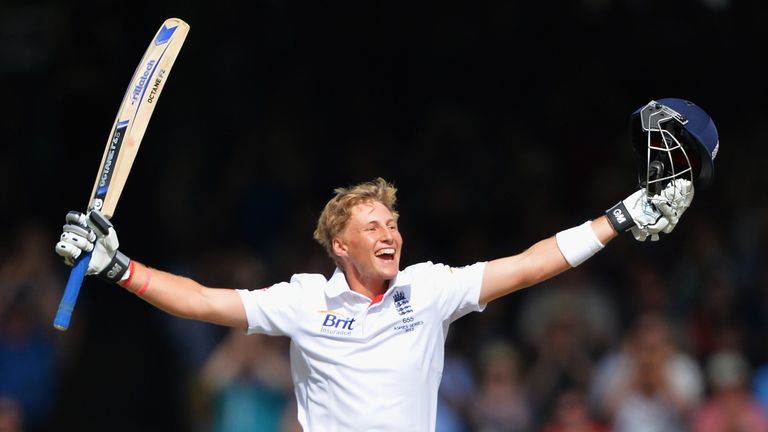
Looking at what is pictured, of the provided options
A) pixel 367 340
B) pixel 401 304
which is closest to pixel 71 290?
pixel 367 340

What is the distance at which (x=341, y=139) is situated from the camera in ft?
34.2

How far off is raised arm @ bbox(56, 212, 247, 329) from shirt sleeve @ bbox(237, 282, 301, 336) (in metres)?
0.03

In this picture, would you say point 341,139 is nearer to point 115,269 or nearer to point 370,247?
point 370,247

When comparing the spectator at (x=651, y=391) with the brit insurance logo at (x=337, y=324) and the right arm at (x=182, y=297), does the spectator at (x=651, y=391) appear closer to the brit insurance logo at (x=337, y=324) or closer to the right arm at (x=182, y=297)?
the brit insurance logo at (x=337, y=324)

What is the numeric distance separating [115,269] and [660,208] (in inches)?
75.0

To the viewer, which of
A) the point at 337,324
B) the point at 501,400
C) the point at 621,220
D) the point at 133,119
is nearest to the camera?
the point at 337,324

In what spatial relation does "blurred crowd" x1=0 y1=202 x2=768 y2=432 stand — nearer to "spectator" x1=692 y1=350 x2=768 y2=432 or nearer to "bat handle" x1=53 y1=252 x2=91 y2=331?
"spectator" x1=692 y1=350 x2=768 y2=432

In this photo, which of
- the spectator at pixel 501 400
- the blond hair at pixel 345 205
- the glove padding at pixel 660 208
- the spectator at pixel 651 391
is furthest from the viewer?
the spectator at pixel 501 400

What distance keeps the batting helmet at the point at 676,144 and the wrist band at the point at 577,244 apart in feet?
0.88

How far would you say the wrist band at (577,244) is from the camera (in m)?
5.12

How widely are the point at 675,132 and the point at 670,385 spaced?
3.33m

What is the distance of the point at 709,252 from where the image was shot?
8969mm

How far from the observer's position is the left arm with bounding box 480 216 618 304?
16.8ft

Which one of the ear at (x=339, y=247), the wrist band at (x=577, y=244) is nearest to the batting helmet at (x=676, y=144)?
the wrist band at (x=577, y=244)
